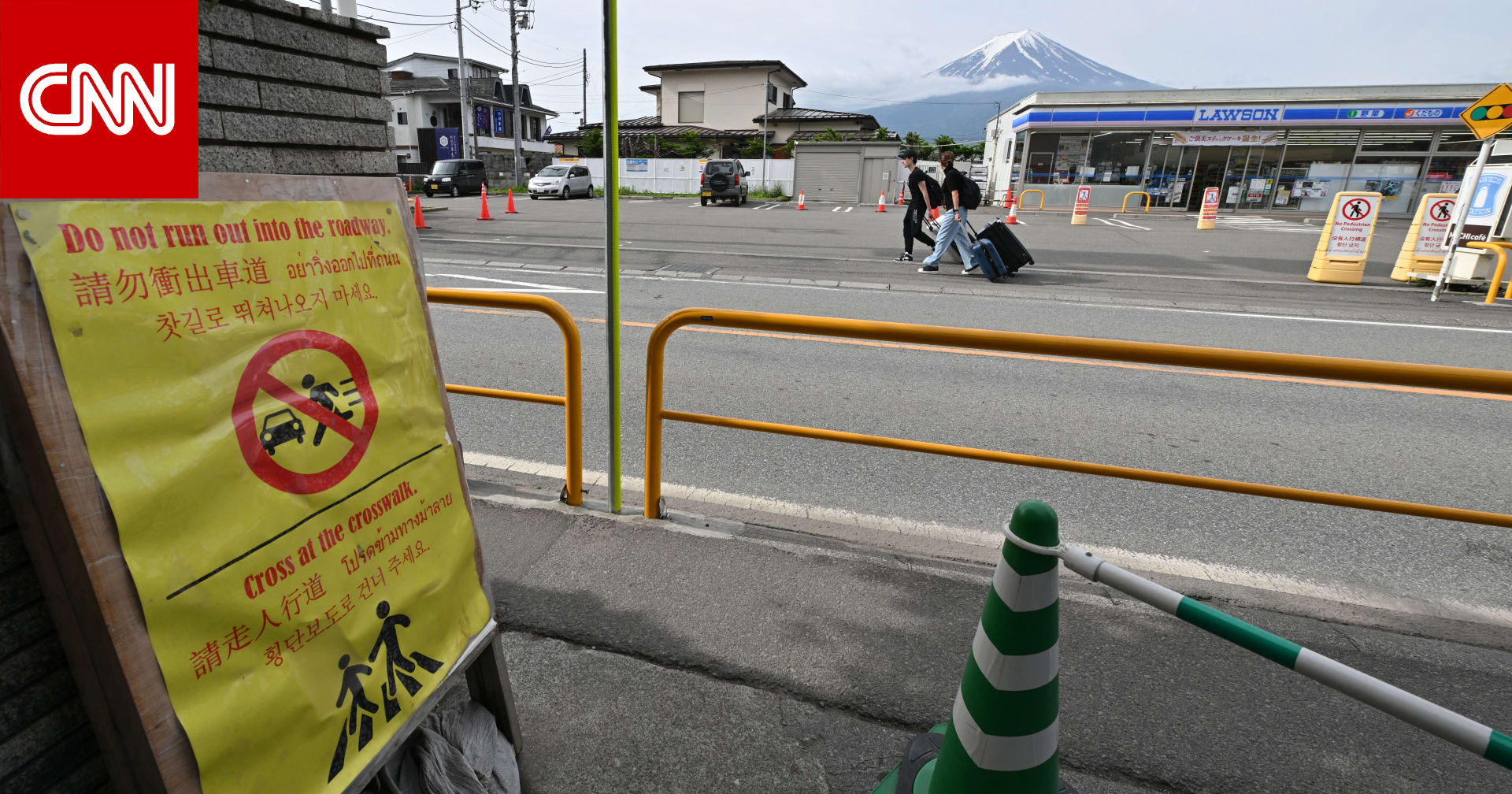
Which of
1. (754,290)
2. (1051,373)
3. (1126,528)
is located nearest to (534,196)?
(754,290)

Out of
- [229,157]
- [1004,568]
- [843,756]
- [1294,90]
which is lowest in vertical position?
[843,756]

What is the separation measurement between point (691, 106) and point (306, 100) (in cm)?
5218

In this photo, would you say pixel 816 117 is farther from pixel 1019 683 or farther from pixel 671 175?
pixel 1019 683

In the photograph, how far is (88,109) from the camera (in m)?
1.30

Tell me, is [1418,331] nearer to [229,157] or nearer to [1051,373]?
[1051,373]

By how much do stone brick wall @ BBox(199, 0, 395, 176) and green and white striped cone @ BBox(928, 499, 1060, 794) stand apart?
92.3 inches

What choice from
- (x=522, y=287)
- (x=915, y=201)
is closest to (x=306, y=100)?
(x=522, y=287)

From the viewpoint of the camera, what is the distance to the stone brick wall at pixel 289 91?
2.03 m

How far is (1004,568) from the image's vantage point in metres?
1.68

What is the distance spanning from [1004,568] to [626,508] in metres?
2.29

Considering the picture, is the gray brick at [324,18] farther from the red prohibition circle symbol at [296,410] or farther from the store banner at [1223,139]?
the store banner at [1223,139]

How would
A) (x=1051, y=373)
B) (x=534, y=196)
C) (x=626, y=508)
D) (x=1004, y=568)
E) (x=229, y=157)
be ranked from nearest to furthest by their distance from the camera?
(x=1004, y=568) → (x=229, y=157) → (x=626, y=508) → (x=1051, y=373) → (x=534, y=196)

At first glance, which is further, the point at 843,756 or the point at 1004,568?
the point at 843,756

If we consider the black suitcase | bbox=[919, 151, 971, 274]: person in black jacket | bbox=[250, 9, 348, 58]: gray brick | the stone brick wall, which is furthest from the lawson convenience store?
Result: bbox=[250, 9, 348, 58]: gray brick
